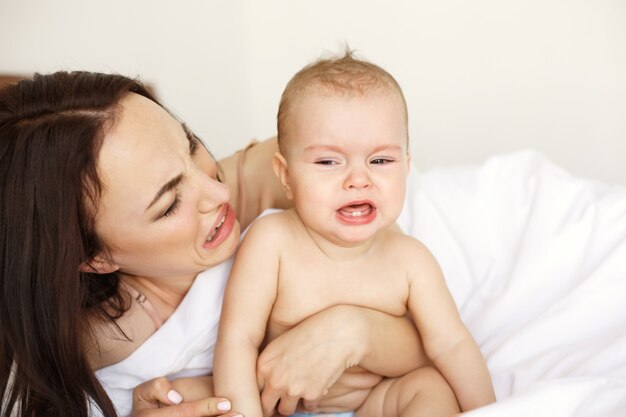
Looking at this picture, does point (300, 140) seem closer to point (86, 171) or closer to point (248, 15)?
point (86, 171)

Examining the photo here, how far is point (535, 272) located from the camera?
1.66 meters

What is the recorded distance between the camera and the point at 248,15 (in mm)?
3594

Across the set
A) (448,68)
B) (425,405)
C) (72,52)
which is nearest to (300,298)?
(425,405)

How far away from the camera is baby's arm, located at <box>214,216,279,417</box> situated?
133 cm

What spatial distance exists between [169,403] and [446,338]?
1.88 ft

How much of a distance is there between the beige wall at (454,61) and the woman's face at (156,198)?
161 centimetres

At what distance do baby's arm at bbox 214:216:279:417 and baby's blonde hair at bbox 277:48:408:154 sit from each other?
23cm

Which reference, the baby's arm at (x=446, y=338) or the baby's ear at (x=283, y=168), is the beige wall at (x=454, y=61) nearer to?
the baby's ear at (x=283, y=168)

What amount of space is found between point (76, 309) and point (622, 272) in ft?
3.90

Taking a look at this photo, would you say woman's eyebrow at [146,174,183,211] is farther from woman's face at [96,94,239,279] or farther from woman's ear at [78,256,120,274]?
woman's ear at [78,256,120,274]

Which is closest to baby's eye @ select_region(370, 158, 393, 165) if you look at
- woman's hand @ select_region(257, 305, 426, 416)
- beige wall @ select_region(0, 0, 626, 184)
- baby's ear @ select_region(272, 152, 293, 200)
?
baby's ear @ select_region(272, 152, 293, 200)

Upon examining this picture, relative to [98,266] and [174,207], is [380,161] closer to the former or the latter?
[174,207]

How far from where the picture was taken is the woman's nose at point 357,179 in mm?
1288

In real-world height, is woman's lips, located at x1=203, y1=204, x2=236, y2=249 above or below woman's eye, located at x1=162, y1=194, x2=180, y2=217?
below
